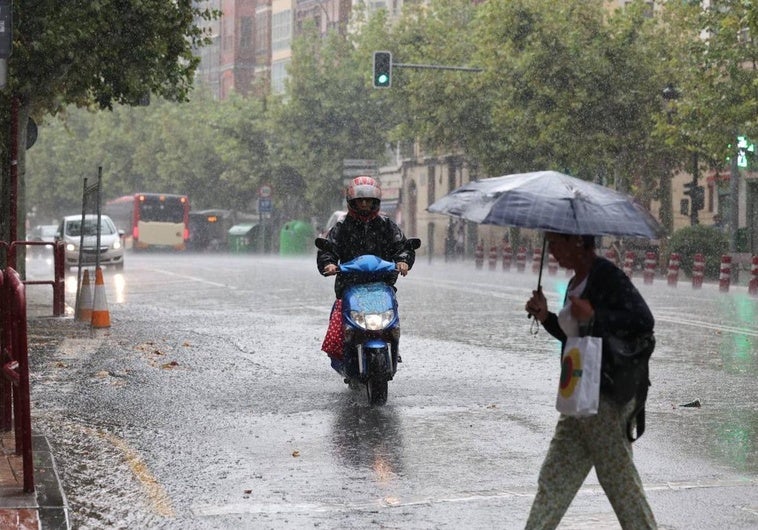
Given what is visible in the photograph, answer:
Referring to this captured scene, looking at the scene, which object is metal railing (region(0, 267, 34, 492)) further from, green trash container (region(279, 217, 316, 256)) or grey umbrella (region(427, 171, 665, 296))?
green trash container (region(279, 217, 316, 256))

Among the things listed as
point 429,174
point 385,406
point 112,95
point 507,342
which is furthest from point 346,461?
point 429,174

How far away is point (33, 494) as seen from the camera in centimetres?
721

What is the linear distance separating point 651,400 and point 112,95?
10641 mm

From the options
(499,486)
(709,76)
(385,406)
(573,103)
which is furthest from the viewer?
(573,103)

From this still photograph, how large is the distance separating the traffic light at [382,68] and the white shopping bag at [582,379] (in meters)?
32.4

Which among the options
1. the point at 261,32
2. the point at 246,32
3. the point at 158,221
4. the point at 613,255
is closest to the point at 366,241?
the point at 613,255

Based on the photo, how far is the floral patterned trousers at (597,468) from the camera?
18.0 feet

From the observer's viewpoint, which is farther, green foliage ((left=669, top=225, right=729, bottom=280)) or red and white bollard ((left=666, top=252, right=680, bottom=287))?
green foliage ((left=669, top=225, right=729, bottom=280))

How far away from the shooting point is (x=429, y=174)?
7525cm

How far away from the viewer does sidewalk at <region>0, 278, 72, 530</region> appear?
263 inches

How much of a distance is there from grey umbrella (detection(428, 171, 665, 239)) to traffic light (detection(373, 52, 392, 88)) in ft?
105

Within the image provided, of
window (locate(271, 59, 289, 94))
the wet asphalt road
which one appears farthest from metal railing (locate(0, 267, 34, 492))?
window (locate(271, 59, 289, 94))

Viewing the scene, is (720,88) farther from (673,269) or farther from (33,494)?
(33,494)

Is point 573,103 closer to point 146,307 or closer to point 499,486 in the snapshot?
point 146,307
